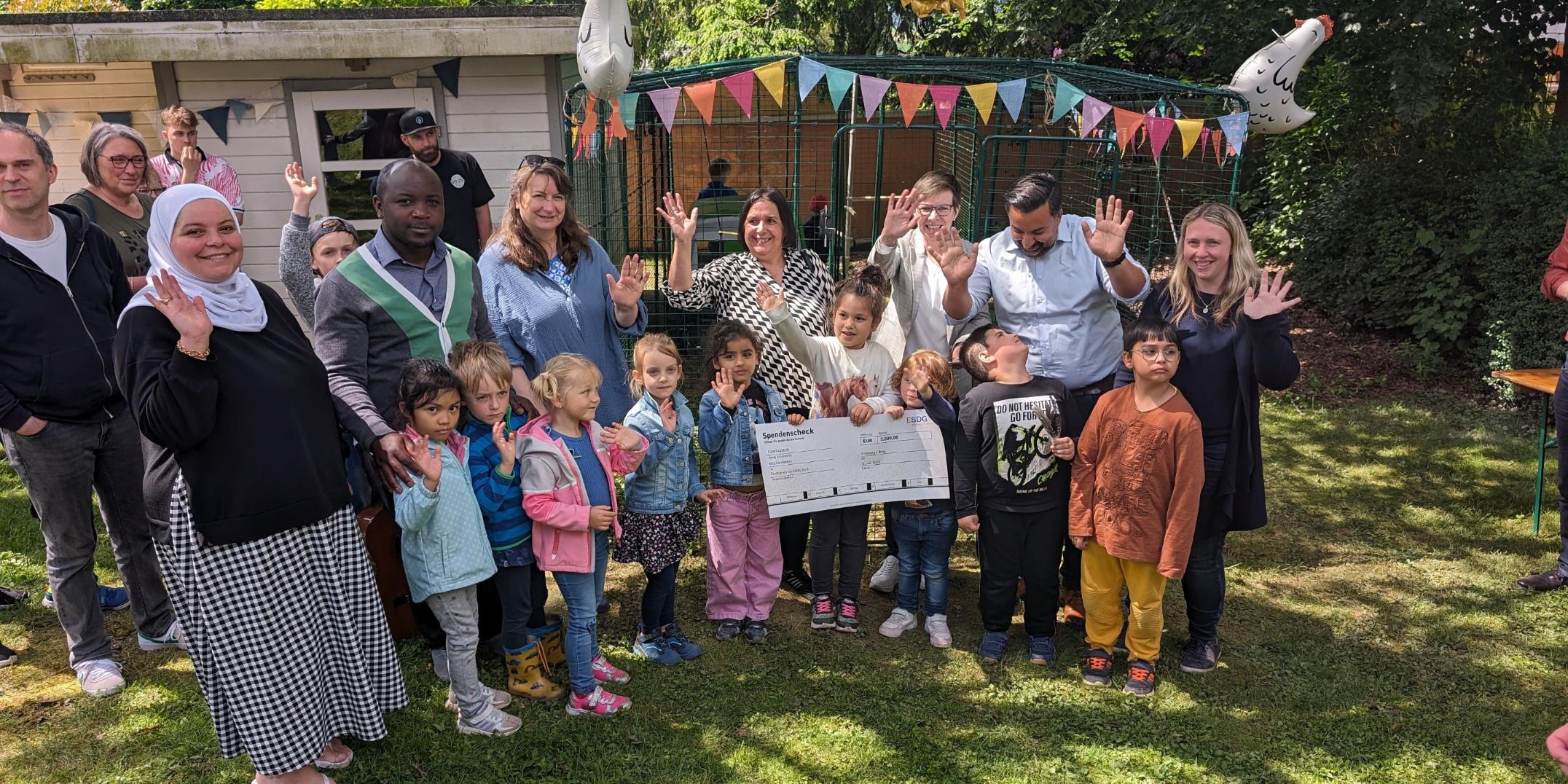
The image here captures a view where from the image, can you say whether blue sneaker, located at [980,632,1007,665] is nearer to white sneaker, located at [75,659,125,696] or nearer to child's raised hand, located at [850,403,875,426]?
child's raised hand, located at [850,403,875,426]

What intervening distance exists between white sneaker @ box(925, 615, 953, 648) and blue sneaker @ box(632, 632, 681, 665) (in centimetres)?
100

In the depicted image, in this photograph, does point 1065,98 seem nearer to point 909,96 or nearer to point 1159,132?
point 1159,132

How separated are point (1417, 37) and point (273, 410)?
7.73 metres

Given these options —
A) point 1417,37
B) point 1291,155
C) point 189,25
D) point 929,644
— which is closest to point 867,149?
point 1291,155

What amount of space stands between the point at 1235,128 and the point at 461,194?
451 centimetres

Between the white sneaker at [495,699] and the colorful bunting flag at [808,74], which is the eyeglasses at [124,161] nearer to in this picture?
the white sneaker at [495,699]

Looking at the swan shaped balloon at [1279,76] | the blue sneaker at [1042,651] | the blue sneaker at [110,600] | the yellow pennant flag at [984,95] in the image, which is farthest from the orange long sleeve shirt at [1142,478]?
the blue sneaker at [110,600]

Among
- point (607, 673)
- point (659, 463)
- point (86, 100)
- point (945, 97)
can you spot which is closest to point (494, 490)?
point (659, 463)

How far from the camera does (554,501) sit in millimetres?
3229

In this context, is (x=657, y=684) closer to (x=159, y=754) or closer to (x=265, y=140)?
(x=159, y=754)

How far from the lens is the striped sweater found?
10.6 feet

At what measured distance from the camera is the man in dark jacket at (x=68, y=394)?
3.19m

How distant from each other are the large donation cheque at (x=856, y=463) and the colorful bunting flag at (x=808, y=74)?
2.12 meters

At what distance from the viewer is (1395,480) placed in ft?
19.7
